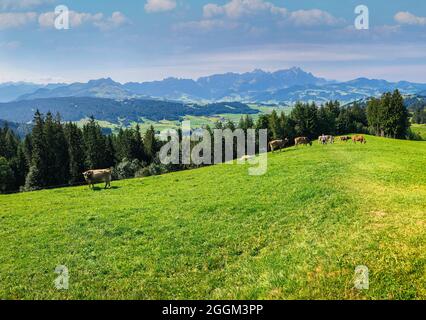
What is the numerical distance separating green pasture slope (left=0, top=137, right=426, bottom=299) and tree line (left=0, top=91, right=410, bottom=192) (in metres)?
64.2

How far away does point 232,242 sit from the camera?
61.9ft

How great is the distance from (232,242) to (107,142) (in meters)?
104

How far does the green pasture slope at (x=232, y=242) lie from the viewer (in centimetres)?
1400

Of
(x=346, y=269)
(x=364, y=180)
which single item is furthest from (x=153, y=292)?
(x=364, y=180)

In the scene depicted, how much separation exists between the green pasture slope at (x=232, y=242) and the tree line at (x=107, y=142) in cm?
6418

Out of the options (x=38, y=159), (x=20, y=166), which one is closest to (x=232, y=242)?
(x=38, y=159)

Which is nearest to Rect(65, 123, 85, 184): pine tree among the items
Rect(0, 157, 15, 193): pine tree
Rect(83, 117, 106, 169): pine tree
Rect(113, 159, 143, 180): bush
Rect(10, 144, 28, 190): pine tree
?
Rect(83, 117, 106, 169): pine tree

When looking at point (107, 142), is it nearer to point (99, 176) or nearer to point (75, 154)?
point (75, 154)

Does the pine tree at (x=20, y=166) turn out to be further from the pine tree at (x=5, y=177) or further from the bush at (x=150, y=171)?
the bush at (x=150, y=171)

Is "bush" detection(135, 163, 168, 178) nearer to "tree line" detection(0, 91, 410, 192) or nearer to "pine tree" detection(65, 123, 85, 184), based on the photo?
"tree line" detection(0, 91, 410, 192)

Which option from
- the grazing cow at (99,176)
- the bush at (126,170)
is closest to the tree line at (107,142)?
the bush at (126,170)

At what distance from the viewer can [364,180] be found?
29.0 metres

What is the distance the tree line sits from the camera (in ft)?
317
